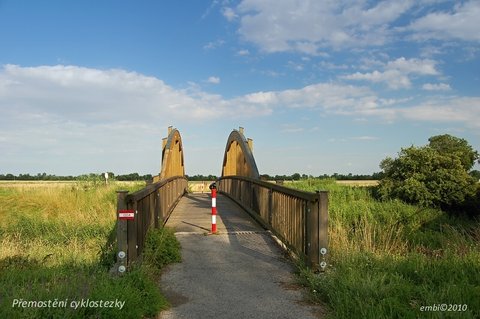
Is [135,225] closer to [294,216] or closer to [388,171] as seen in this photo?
[294,216]

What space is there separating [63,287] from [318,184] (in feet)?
79.1

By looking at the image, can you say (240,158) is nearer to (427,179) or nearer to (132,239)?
(427,179)

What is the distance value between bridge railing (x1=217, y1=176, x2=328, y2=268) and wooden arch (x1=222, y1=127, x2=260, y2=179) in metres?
3.41

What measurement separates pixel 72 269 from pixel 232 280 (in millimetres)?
2746

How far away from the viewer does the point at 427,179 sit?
71.4 feet

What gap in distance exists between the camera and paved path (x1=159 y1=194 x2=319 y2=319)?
4812 mm

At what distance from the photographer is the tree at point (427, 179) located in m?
21.1

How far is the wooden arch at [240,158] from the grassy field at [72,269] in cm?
507

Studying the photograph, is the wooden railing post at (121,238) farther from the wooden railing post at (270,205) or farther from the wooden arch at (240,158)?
the wooden arch at (240,158)

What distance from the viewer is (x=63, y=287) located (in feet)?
15.8

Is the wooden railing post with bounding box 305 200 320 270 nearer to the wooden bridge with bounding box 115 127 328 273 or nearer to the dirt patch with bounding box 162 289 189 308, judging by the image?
the wooden bridge with bounding box 115 127 328 273

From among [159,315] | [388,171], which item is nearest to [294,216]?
[159,315]

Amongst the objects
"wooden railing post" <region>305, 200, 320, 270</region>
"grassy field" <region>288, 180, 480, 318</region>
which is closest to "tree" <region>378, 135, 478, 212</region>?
"grassy field" <region>288, 180, 480, 318</region>

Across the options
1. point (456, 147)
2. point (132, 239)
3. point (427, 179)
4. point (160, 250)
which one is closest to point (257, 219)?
point (160, 250)
